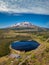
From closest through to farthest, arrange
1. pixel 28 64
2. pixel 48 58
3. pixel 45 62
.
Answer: pixel 28 64 < pixel 45 62 < pixel 48 58

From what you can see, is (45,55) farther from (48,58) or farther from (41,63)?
(41,63)

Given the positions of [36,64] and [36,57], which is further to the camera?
[36,57]

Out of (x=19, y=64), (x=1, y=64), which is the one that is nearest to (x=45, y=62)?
(x=19, y=64)


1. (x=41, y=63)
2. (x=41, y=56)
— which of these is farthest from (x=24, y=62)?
(x=41, y=56)

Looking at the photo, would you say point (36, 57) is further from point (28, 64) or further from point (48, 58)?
point (28, 64)


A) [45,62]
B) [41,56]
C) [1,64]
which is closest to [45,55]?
[41,56]

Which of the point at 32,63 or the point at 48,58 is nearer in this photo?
the point at 32,63

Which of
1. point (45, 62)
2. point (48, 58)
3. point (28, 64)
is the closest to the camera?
point (28, 64)
